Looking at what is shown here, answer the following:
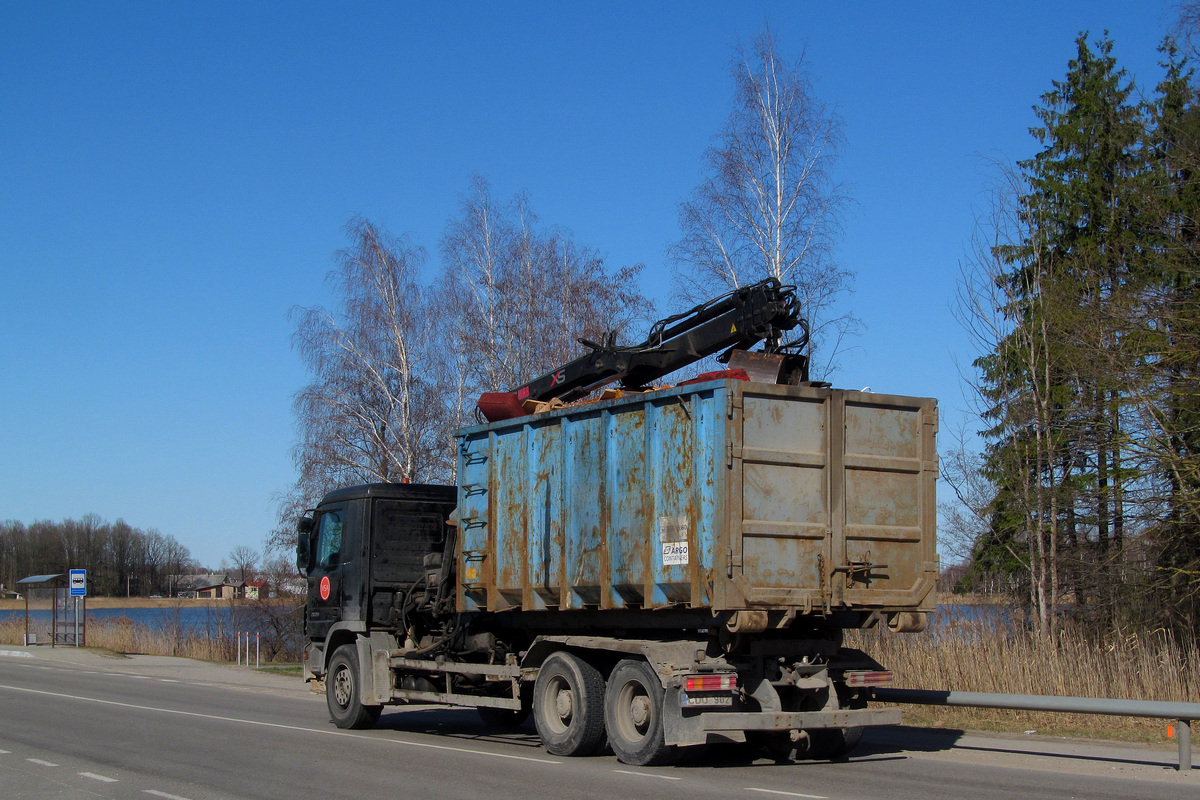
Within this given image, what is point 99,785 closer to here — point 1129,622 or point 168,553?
point 1129,622

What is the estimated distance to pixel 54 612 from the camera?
35375mm

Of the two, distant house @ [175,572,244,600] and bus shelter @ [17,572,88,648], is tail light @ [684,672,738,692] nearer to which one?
bus shelter @ [17,572,88,648]

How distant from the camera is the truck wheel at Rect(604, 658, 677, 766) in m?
9.77

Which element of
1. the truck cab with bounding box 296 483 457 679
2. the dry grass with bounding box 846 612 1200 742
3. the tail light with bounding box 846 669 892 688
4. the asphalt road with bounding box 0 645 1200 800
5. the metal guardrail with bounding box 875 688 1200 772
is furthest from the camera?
the truck cab with bounding box 296 483 457 679

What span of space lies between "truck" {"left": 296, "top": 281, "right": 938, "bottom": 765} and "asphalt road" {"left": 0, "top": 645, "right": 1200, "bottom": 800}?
0.53 metres

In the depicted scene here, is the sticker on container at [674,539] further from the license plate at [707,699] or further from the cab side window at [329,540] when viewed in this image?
the cab side window at [329,540]

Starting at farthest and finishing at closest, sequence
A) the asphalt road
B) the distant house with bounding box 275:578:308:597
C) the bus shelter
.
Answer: the bus shelter
the distant house with bounding box 275:578:308:597
the asphalt road

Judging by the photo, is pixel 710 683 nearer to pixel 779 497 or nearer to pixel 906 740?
pixel 779 497

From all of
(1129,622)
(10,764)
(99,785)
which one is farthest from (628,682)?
(1129,622)

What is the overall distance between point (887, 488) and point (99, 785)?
23.9 feet

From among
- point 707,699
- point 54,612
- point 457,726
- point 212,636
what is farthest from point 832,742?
point 54,612

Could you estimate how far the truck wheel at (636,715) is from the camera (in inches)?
385

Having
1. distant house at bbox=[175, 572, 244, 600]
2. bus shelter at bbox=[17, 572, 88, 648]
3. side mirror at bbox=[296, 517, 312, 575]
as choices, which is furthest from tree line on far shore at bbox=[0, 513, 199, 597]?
side mirror at bbox=[296, 517, 312, 575]

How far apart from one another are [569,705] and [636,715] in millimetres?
934
